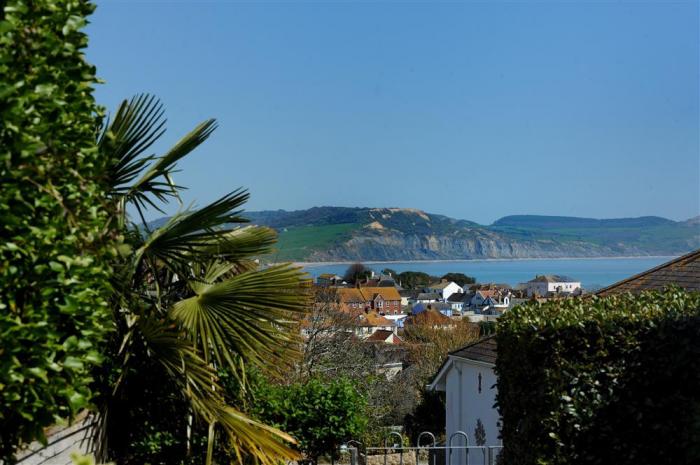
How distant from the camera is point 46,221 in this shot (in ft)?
13.4

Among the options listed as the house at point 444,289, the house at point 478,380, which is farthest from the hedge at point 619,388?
the house at point 444,289

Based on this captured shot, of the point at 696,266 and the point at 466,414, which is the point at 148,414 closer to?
the point at 696,266

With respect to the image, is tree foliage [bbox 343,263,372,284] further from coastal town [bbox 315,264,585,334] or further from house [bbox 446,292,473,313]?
house [bbox 446,292,473,313]

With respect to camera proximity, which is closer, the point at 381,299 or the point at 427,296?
the point at 381,299

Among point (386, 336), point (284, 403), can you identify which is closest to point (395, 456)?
point (284, 403)

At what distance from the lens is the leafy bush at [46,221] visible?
152 inches

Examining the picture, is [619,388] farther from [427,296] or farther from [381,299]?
[427,296]

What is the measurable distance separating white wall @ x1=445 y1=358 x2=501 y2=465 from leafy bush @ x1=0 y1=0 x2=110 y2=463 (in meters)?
13.0

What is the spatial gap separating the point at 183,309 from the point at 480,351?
11967 mm

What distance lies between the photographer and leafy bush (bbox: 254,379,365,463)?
950 centimetres

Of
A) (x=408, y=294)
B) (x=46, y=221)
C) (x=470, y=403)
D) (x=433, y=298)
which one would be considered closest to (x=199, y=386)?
(x=46, y=221)

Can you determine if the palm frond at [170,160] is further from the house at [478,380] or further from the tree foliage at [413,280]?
the tree foliage at [413,280]

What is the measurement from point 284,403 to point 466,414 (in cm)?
1008

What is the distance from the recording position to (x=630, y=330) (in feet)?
23.8
